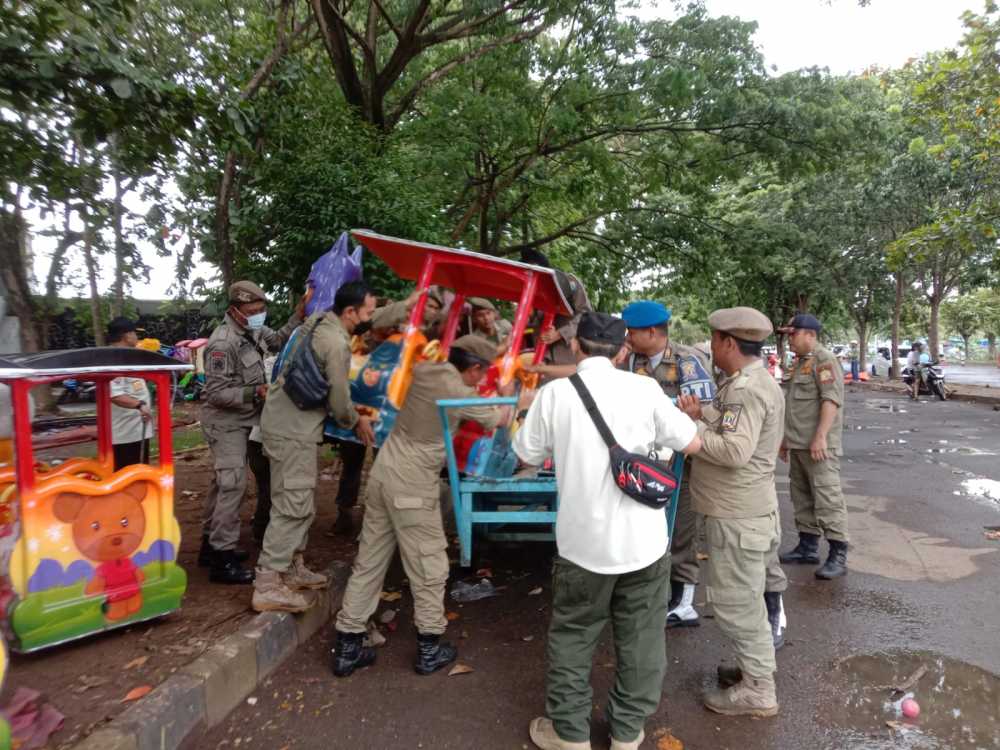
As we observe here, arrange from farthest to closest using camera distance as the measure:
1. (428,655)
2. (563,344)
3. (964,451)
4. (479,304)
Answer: (964,451), (479,304), (563,344), (428,655)

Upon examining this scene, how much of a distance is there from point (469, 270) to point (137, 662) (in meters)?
3.02

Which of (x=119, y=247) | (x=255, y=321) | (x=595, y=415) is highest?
(x=119, y=247)

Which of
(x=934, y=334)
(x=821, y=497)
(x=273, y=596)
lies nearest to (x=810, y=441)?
(x=821, y=497)

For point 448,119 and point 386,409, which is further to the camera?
point 448,119

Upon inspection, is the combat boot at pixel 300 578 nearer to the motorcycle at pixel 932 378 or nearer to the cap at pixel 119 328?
the cap at pixel 119 328

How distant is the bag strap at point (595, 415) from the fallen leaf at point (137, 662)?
2.38 metres

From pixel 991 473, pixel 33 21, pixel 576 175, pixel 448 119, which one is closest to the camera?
pixel 33 21

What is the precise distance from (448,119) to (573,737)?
876 centimetres

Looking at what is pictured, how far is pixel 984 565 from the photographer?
16.2 feet

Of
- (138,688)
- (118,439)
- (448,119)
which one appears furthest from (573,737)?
(448,119)

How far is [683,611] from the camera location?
3.99 metres

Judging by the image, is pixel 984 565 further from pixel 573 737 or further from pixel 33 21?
pixel 33 21

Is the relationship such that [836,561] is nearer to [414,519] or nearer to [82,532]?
[414,519]

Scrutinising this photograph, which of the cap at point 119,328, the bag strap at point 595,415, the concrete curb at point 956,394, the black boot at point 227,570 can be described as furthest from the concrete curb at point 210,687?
the concrete curb at point 956,394
